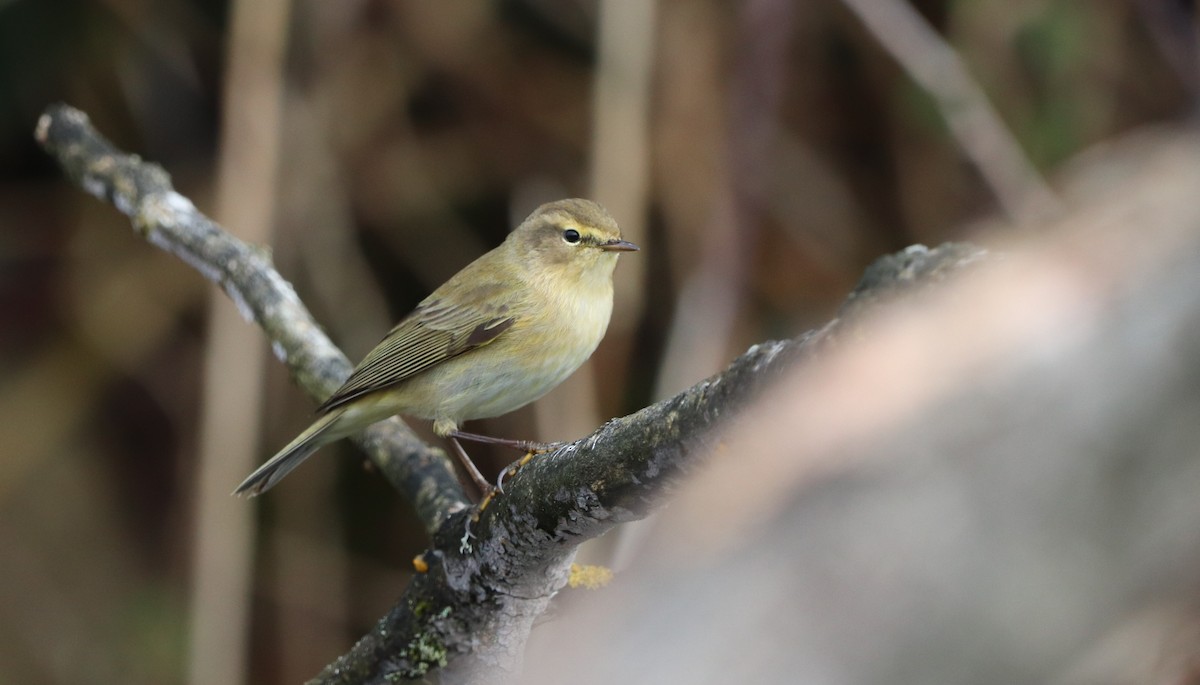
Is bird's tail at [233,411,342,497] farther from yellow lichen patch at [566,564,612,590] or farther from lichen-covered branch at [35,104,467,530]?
yellow lichen patch at [566,564,612,590]

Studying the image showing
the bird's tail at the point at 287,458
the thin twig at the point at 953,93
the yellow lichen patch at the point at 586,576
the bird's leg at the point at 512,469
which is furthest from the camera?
the thin twig at the point at 953,93

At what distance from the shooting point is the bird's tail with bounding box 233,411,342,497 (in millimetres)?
3397

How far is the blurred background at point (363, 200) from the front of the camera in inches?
191

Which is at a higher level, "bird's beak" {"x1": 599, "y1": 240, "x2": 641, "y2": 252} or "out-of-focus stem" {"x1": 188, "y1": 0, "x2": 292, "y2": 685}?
"out-of-focus stem" {"x1": 188, "y1": 0, "x2": 292, "y2": 685}

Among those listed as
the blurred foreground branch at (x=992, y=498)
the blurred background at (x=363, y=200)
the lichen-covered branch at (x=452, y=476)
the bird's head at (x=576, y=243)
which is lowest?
the blurred foreground branch at (x=992, y=498)

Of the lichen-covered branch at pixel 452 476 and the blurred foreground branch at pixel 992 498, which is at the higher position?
the lichen-covered branch at pixel 452 476

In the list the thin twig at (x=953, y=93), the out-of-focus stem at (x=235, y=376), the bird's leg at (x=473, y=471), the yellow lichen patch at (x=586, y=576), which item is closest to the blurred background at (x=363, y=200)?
the out-of-focus stem at (x=235, y=376)

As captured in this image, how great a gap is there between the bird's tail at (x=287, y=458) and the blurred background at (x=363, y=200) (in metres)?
1.33

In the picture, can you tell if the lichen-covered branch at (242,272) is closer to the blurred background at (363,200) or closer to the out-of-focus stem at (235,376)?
the out-of-focus stem at (235,376)

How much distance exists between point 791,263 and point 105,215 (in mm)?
3055

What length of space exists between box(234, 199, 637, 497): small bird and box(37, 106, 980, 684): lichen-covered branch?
138mm

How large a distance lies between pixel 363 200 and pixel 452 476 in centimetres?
242

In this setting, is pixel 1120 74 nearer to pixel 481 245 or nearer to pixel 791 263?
pixel 791 263

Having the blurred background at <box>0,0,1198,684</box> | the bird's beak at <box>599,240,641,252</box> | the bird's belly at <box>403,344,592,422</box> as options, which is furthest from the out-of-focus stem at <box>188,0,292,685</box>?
the bird's beak at <box>599,240,641,252</box>
